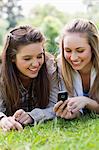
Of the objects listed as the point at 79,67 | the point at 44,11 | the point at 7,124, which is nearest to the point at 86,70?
the point at 79,67

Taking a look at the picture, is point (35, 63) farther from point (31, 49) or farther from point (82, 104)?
Answer: point (82, 104)

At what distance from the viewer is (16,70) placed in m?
3.71

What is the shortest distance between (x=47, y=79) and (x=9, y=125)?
730 mm

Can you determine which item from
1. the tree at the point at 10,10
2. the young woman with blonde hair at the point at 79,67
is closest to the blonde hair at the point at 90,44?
the young woman with blonde hair at the point at 79,67

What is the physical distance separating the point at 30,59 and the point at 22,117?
1.62 ft

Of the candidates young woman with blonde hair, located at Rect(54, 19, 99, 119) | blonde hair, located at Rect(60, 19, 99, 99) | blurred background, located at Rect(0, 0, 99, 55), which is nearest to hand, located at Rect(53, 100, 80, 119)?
young woman with blonde hair, located at Rect(54, 19, 99, 119)

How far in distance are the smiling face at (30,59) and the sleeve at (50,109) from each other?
0.21 m

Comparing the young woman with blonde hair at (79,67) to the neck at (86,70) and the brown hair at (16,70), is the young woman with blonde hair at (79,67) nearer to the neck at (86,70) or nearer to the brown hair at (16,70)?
the neck at (86,70)

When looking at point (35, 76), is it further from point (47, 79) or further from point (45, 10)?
point (45, 10)

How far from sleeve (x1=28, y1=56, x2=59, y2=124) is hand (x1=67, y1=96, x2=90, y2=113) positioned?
0.66ft

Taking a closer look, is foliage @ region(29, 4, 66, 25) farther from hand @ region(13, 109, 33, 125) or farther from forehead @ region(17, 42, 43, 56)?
hand @ region(13, 109, 33, 125)

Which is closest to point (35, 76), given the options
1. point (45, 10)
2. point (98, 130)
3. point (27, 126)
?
point (27, 126)

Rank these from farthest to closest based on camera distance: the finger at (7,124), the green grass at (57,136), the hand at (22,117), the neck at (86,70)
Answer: the neck at (86,70), the hand at (22,117), the finger at (7,124), the green grass at (57,136)

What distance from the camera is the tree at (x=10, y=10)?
3353cm
